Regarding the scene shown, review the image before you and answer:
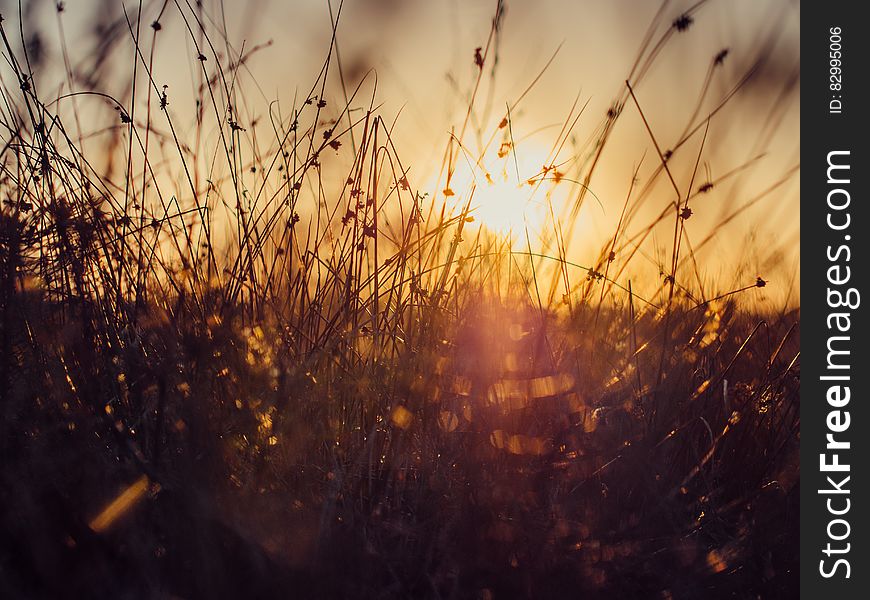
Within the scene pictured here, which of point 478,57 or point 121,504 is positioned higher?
point 478,57

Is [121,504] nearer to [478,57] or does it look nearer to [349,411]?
[349,411]

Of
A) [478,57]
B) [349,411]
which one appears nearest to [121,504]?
[349,411]

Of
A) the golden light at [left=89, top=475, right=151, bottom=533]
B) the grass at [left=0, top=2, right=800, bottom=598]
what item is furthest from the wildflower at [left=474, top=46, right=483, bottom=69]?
the golden light at [left=89, top=475, right=151, bottom=533]

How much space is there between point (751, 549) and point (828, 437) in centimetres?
32

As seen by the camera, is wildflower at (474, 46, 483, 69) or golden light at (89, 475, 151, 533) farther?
wildflower at (474, 46, 483, 69)

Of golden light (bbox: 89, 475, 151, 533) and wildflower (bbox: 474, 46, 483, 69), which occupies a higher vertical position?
wildflower (bbox: 474, 46, 483, 69)

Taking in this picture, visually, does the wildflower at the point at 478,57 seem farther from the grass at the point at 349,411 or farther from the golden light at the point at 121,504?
the golden light at the point at 121,504

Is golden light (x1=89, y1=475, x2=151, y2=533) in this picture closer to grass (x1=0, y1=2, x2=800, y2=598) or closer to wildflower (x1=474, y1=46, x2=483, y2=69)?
grass (x1=0, y1=2, x2=800, y2=598)

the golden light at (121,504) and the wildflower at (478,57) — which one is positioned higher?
the wildflower at (478,57)

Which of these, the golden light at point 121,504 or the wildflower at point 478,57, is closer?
the golden light at point 121,504

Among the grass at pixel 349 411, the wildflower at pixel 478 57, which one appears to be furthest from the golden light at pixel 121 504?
the wildflower at pixel 478 57

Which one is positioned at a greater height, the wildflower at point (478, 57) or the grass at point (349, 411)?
the wildflower at point (478, 57)

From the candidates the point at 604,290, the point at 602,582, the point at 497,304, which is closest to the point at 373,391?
the point at 497,304

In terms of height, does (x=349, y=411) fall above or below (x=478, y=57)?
below
